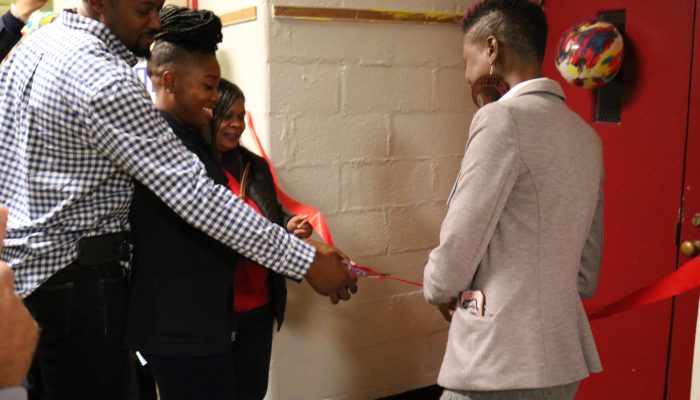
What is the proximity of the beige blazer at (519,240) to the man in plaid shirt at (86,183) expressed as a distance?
521 mm

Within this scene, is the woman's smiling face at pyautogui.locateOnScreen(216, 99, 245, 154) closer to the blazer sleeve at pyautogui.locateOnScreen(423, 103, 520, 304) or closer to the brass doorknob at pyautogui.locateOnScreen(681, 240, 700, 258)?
the blazer sleeve at pyautogui.locateOnScreen(423, 103, 520, 304)

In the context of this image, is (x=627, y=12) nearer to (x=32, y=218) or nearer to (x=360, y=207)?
(x=360, y=207)

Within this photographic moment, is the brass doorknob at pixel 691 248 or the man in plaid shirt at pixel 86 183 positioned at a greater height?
the man in plaid shirt at pixel 86 183

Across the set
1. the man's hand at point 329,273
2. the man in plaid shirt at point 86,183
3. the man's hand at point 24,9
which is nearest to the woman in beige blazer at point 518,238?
the man's hand at point 329,273

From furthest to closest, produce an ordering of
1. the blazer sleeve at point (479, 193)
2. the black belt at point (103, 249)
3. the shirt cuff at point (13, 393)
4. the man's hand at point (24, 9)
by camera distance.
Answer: the man's hand at point (24, 9) < the black belt at point (103, 249) < the blazer sleeve at point (479, 193) < the shirt cuff at point (13, 393)

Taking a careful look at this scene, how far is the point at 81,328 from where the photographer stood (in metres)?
1.67

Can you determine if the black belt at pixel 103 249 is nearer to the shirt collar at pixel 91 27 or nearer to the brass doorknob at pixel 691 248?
the shirt collar at pixel 91 27

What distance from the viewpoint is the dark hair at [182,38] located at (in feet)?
6.20

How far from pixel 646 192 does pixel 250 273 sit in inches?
55.8

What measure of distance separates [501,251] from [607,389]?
135 centimetres


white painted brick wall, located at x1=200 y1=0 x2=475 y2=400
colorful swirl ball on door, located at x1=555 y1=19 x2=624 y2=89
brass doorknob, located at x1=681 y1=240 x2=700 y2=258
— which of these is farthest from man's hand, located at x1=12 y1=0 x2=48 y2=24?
brass doorknob, located at x1=681 y1=240 x2=700 y2=258

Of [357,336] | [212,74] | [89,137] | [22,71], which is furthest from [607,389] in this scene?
[22,71]

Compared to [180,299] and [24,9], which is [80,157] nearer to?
[180,299]

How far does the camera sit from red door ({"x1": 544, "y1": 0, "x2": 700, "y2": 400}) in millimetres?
2287
